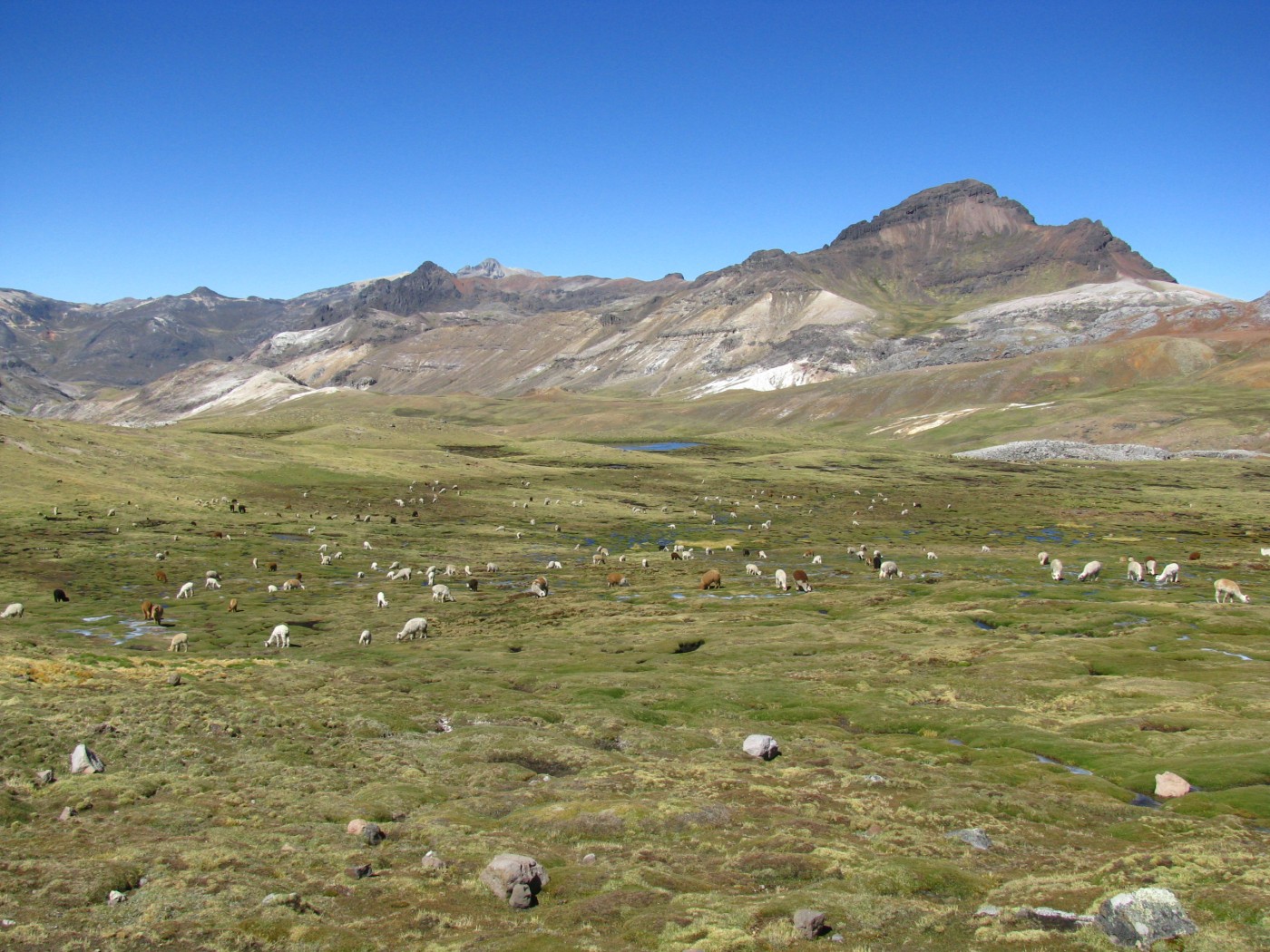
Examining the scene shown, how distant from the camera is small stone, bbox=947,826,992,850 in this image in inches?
743

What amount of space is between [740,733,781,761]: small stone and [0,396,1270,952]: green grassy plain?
40 centimetres

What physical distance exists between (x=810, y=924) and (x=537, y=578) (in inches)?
1989

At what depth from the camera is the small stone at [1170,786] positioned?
2188cm

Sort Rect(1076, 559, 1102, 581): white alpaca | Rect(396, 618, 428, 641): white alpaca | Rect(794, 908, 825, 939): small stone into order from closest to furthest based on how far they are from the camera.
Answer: Rect(794, 908, 825, 939): small stone → Rect(396, 618, 428, 641): white alpaca → Rect(1076, 559, 1102, 581): white alpaca

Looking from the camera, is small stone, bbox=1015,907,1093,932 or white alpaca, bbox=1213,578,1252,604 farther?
white alpaca, bbox=1213,578,1252,604

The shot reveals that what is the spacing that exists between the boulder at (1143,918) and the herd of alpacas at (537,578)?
36.4m

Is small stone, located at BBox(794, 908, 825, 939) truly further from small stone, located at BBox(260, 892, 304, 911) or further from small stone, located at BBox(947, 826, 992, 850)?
small stone, located at BBox(260, 892, 304, 911)

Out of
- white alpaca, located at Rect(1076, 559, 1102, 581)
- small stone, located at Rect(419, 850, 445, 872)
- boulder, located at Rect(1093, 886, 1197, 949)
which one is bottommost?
white alpaca, located at Rect(1076, 559, 1102, 581)

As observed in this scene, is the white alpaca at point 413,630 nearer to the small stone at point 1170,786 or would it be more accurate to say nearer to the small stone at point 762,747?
the small stone at point 762,747

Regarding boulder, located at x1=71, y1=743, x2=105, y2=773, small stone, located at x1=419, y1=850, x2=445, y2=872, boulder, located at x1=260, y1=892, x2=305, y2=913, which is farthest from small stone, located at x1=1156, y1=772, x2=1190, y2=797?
boulder, located at x1=71, y1=743, x2=105, y2=773

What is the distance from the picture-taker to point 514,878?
15805 millimetres

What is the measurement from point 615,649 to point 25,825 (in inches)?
1113

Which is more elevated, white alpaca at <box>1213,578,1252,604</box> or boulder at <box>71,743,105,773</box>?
boulder at <box>71,743,105,773</box>

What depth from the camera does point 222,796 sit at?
67.3 ft
